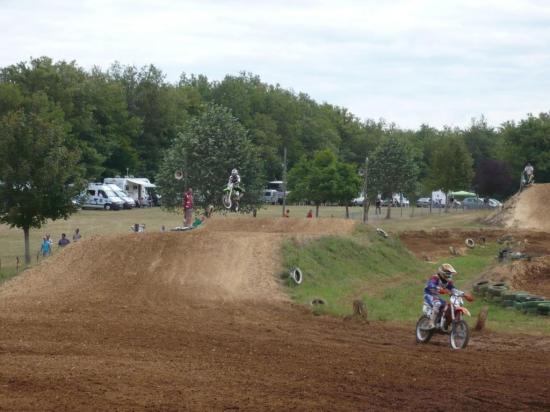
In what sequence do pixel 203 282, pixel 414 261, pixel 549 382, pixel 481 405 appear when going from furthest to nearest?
pixel 414 261 < pixel 203 282 < pixel 549 382 < pixel 481 405

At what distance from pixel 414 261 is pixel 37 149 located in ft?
59.9

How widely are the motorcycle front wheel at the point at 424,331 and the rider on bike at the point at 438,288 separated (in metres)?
0.14

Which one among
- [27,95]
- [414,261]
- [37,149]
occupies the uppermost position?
[27,95]

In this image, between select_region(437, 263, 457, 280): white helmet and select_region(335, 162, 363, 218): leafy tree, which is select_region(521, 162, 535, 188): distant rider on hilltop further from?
select_region(437, 263, 457, 280): white helmet

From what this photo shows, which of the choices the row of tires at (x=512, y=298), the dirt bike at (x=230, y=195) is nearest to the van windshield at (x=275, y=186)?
the dirt bike at (x=230, y=195)

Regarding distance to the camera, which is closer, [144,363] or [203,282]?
[144,363]

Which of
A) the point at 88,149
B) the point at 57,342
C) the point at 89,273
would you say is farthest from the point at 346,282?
the point at 88,149

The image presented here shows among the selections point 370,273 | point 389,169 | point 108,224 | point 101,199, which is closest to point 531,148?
point 389,169

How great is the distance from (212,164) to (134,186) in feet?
118

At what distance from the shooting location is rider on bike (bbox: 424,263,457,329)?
746 inches

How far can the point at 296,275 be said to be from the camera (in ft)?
97.9

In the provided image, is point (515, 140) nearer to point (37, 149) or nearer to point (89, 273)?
point (37, 149)

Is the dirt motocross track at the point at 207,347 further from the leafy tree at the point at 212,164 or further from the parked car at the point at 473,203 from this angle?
the parked car at the point at 473,203

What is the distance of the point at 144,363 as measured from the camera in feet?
50.5
